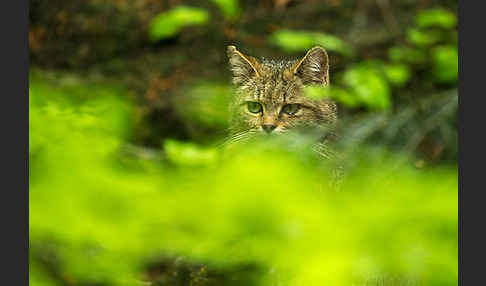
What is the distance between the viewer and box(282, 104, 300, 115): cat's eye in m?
4.35

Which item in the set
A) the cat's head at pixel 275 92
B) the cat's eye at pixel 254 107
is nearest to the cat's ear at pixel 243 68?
the cat's head at pixel 275 92

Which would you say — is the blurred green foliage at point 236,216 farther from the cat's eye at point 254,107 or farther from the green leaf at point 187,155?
the green leaf at point 187,155

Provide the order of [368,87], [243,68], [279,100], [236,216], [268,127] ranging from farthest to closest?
[368,87], [243,68], [279,100], [268,127], [236,216]

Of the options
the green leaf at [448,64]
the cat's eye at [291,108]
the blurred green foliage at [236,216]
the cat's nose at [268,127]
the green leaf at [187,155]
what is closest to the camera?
the blurred green foliage at [236,216]

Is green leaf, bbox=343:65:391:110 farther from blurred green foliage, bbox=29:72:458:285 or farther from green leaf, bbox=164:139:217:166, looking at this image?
blurred green foliage, bbox=29:72:458:285

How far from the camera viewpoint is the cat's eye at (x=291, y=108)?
4.35 m

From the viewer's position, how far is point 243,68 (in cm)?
451

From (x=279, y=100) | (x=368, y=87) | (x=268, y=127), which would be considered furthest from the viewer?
(x=368, y=87)

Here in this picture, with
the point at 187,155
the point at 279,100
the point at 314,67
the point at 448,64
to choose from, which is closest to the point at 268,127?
the point at 279,100

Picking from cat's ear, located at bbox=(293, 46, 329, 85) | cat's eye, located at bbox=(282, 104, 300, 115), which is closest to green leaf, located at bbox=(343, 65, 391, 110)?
cat's ear, located at bbox=(293, 46, 329, 85)

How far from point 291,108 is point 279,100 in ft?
0.34

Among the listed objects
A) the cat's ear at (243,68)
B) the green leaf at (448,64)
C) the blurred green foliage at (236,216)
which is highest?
the green leaf at (448,64)

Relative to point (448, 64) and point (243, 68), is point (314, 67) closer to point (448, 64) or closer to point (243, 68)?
point (243, 68)

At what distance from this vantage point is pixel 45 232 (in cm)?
155
